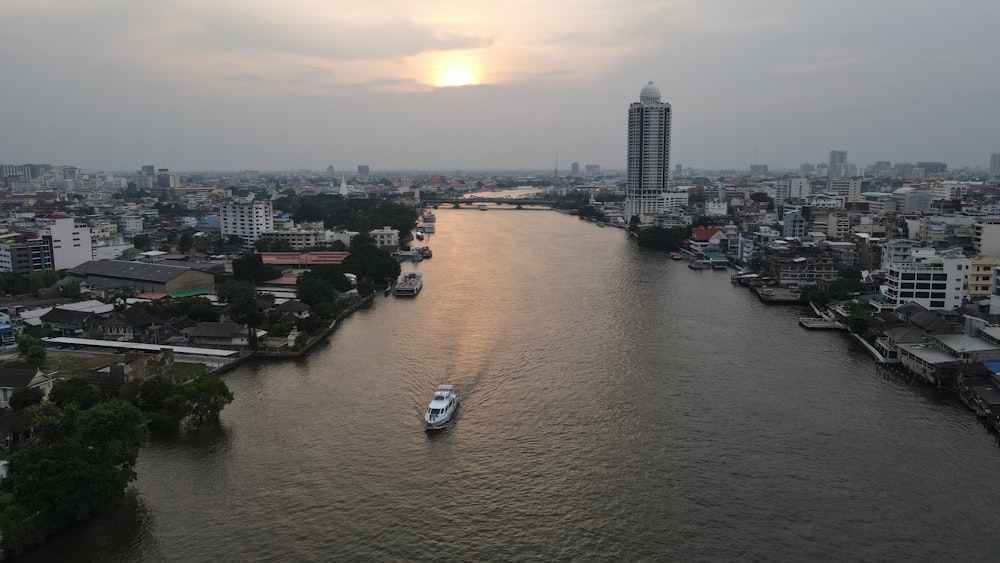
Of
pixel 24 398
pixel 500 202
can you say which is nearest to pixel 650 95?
pixel 500 202

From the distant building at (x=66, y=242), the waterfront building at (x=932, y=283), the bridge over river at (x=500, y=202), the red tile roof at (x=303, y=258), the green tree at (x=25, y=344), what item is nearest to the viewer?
the green tree at (x=25, y=344)

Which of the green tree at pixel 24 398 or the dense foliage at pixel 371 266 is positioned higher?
the dense foliage at pixel 371 266

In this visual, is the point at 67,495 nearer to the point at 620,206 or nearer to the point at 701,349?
the point at 701,349

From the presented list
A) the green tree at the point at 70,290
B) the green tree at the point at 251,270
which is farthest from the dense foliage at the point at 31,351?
the green tree at the point at 251,270

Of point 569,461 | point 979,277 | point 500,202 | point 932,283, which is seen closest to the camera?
point 569,461

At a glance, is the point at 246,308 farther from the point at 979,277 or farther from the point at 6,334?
the point at 979,277

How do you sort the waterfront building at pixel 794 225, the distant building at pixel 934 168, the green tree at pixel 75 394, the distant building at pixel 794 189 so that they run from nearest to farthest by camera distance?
the green tree at pixel 75 394 → the waterfront building at pixel 794 225 → the distant building at pixel 794 189 → the distant building at pixel 934 168

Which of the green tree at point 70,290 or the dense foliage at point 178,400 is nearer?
the dense foliage at point 178,400

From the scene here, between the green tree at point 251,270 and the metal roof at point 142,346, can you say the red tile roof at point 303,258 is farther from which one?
the metal roof at point 142,346
